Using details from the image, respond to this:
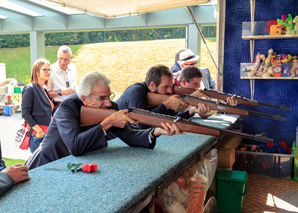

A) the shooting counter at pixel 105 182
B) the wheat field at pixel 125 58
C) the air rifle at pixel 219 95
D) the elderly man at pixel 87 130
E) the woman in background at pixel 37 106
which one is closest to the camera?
the shooting counter at pixel 105 182

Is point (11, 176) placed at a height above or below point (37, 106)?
below

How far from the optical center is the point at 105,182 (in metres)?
1.31

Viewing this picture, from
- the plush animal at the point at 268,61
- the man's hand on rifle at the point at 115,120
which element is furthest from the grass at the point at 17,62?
the man's hand on rifle at the point at 115,120

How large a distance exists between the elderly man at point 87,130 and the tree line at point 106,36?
1066 centimetres

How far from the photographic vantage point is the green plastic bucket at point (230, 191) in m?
2.55

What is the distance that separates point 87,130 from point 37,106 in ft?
4.62

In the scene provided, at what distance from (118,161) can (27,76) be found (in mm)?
20804

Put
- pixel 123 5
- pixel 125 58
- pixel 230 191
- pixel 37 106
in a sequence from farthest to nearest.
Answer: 1. pixel 125 58
2. pixel 123 5
3. pixel 37 106
4. pixel 230 191

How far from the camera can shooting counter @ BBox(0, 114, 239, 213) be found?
1.08 m

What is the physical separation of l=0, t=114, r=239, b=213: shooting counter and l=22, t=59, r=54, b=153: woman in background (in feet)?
4.32

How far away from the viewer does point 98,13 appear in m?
3.60

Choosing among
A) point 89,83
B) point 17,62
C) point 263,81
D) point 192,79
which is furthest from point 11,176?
point 17,62

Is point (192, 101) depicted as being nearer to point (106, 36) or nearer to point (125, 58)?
point (125, 58)

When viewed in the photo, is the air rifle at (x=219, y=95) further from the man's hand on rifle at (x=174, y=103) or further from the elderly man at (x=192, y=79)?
the man's hand on rifle at (x=174, y=103)
